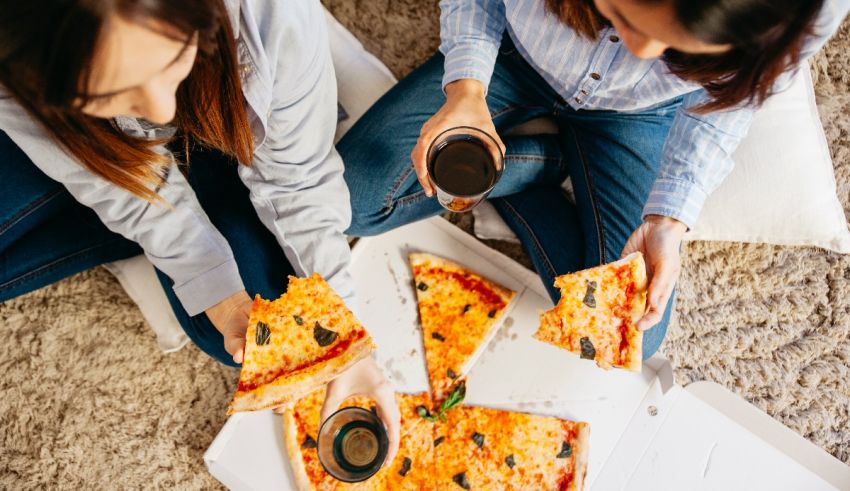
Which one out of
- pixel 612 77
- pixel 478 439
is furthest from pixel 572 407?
pixel 612 77

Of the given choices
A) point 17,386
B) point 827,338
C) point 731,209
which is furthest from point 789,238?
point 17,386

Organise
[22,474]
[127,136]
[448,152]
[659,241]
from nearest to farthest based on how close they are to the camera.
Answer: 1. [127,136]
2. [448,152]
3. [659,241]
4. [22,474]

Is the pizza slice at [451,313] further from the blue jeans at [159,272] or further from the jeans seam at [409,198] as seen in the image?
the blue jeans at [159,272]

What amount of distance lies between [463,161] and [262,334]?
0.54 metres

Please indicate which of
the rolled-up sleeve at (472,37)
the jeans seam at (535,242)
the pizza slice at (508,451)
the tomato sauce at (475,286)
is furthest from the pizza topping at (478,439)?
the rolled-up sleeve at (472,37)

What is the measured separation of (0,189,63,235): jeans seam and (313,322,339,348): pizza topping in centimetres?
69

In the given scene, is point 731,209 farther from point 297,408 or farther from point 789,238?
point 297,408

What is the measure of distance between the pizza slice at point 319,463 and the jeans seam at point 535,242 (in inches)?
21.0

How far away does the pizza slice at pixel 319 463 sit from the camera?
1.54m

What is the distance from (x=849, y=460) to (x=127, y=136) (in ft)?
6.85

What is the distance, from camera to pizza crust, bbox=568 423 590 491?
5.07 ft

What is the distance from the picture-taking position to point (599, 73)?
1289mm

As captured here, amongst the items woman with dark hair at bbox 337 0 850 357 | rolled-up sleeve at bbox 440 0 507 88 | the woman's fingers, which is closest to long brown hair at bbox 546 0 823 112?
woman with dark hair at bbox 337 0 850 357

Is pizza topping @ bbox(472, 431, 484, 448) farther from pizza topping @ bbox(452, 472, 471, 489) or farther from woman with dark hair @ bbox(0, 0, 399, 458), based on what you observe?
woman with dark hair @ bbox(0, 0, 399, 458)
